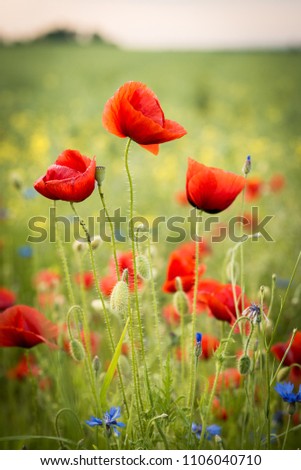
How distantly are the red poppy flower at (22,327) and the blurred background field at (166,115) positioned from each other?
834mm

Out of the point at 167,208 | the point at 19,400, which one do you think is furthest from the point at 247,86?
the point at 19,400

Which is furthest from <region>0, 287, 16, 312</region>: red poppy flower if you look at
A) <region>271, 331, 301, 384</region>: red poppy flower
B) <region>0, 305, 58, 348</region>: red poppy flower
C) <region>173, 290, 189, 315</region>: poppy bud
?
<region>271, 331, 301, 384</region>: red poppy flower

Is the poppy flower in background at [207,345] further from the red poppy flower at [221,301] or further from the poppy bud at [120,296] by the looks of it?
the poppy bud at [120,296]

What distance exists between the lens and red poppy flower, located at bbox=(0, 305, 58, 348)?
75 cm

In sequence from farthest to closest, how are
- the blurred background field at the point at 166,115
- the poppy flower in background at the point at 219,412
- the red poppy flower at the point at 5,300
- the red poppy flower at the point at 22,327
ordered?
the blurred background field at the point at 166,115 → the red poppy flower at the point at 5,300 → the poppy flower in background at the point at 219,412 → the red poppy flower at the point at 22,327

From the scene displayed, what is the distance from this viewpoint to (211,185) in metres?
0.68

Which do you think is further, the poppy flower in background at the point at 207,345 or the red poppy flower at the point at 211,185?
the poppy flower in background at the point at 207,345

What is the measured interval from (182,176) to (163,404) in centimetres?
171

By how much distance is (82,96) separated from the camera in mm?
2943

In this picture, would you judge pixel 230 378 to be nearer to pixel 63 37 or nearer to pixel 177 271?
pixel 177 271

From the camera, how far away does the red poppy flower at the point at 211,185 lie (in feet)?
2.24

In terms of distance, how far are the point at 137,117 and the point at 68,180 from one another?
0.35ft

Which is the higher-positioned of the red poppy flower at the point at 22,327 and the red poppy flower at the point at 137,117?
the red poppy flower at the point at 137,117

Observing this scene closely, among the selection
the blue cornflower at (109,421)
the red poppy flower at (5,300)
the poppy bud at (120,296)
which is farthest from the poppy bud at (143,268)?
the red poppy flower at (5,300)
